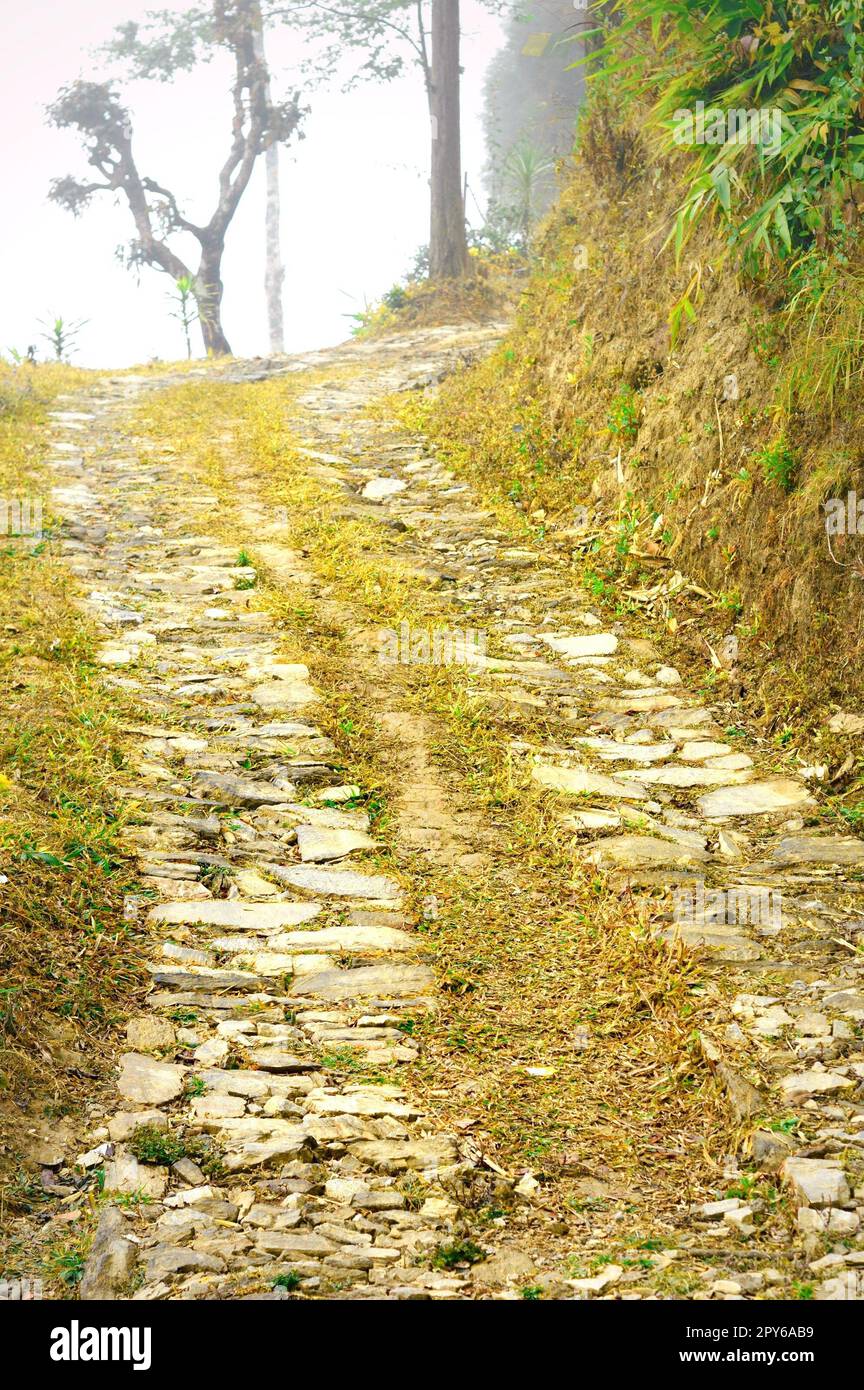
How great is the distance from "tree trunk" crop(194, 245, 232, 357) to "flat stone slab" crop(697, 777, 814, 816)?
17973mm

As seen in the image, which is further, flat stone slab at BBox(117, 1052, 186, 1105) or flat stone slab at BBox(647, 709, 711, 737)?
flat stone slab at BBox(647, 709, 711, 737)

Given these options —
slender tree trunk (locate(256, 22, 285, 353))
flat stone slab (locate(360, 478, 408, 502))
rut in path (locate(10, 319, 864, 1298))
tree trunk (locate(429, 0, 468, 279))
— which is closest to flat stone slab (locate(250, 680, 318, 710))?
rut in path (locate(10, 319, 864, 1298))

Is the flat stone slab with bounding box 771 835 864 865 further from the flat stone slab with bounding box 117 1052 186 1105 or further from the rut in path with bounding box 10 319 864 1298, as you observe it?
the flat stone slab with bounding box 117 1052 186 1105

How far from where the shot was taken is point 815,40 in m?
5.55

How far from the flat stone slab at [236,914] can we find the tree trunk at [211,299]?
18.4m

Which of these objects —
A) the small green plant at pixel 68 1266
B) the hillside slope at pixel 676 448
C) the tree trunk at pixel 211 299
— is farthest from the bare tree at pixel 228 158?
the small green plant at pixel 68 1266

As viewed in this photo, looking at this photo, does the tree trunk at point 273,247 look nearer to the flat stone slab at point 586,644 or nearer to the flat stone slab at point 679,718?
the flat stone slab at point 586,644

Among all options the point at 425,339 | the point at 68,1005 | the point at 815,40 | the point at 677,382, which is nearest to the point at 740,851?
the point at 68,1005

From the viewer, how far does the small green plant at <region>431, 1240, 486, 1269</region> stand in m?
2.43

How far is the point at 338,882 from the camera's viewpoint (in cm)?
407

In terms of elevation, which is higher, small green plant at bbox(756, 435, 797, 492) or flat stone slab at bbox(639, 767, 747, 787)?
small green plant at bbox(756, 435, 797, 492)

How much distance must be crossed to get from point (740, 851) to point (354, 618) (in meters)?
2.83
